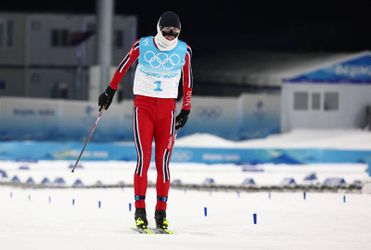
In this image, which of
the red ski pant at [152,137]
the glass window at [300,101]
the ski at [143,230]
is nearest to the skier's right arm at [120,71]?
the red ski pant at [152,137]

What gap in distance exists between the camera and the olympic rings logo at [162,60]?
1098 cm

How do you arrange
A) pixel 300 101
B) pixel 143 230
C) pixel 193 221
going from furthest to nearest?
1. pixel 300 101
2. pixel 193 221
3. pixel 143 230

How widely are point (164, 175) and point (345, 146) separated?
65.9 ft

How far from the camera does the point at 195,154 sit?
24.7m

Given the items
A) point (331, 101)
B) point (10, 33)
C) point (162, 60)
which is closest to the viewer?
point (162, 60)

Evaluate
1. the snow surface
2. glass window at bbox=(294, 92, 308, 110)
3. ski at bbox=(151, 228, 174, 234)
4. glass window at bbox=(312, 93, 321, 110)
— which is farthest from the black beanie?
glass window at bbox=(312, 93, 321, 110)

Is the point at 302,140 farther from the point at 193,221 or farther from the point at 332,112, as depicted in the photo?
the point at 193,221

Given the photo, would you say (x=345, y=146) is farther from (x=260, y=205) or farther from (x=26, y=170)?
(x=260, y=205)

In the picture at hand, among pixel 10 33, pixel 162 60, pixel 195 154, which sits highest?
pixel 10 33

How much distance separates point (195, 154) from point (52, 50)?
67.1ft

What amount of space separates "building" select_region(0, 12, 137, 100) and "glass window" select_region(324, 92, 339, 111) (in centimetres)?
975

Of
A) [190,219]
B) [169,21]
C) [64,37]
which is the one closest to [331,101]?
[64,37]

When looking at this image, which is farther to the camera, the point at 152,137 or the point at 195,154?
the point at 195,154

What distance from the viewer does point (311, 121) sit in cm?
3619
